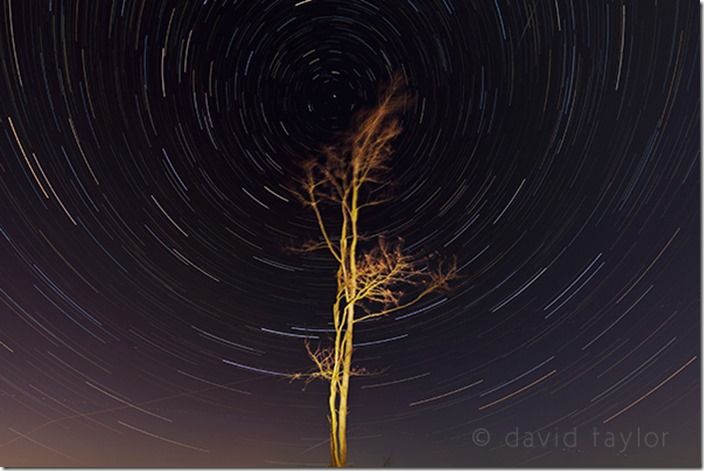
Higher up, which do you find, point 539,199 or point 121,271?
point 539,199

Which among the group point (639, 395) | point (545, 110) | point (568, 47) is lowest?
point (639, 395)

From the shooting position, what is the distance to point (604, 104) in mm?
3633

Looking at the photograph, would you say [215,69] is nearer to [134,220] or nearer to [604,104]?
[134,220]

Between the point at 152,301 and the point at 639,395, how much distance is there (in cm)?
267

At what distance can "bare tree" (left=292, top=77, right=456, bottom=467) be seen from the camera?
3598 millimetres

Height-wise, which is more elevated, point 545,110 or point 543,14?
point 543,14

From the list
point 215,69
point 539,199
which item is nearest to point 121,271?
point 215,69

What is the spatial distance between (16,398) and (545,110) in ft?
10.8

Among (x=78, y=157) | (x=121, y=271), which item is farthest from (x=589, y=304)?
(x=78, y=157)

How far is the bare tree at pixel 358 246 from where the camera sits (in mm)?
3598

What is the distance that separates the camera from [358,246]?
372cm

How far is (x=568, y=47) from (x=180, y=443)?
9.83 feet

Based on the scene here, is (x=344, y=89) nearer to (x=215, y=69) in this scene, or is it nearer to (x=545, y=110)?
(x=215, y=69)

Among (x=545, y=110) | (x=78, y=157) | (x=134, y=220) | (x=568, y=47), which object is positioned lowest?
(x=134, y=220)
